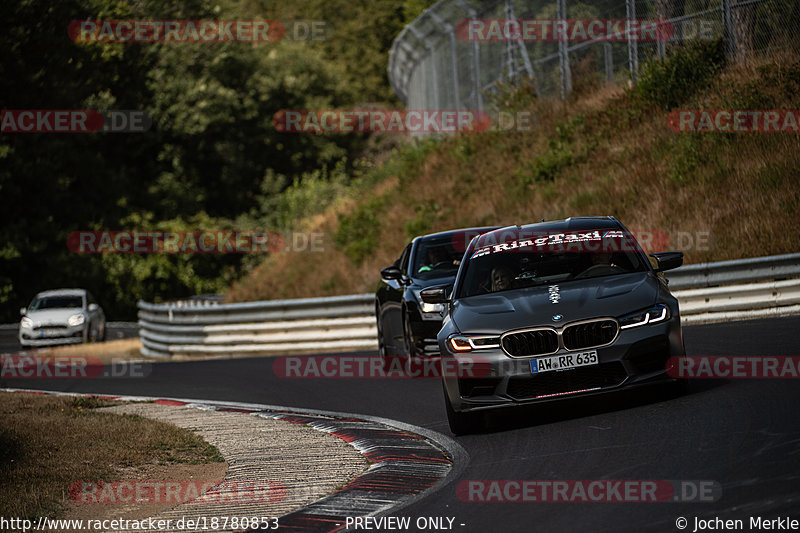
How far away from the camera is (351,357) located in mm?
18938

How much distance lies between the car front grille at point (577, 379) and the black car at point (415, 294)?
462 centimetres

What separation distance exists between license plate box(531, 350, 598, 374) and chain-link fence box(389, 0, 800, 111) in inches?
536

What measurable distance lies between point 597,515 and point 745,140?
1627 centimetres

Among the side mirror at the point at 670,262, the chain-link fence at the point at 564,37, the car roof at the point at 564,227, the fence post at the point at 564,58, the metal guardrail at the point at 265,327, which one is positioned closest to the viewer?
the side mirror at the point at 670,262

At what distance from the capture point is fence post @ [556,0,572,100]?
2469 centimetres

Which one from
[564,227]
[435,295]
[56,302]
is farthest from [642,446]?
[56,302]

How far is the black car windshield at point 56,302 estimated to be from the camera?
3206cm

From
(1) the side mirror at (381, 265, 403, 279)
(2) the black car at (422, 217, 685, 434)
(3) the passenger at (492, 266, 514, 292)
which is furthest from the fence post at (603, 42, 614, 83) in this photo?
(2) the black car at (422, 217, 685, 434)

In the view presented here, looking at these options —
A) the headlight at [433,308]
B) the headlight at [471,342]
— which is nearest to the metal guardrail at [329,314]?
the headlight at [433,308]

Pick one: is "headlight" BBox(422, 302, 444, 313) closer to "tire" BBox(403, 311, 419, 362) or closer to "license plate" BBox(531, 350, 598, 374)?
"tire" BBox(403, 311, 419, 362)

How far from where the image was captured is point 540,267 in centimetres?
1009

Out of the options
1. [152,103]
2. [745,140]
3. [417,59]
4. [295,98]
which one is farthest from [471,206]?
[295,98]

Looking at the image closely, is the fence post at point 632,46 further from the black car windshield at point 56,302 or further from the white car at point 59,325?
the black car windshield at point 56,302

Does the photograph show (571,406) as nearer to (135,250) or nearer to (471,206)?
(471,206)
